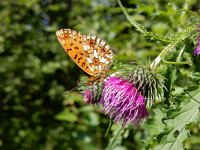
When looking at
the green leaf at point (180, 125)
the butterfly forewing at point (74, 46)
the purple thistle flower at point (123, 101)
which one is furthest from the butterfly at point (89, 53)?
the green leaf at point (180, 125)

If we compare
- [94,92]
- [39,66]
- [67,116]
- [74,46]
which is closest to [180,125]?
[94,92]

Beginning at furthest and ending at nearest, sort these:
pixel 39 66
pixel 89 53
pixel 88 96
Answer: pixel 39 66 < pixel 88 96 < pixel 89 53

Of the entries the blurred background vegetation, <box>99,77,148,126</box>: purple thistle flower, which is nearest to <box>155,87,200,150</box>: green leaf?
<box>99,77,148,126</box>: purple thistle flower

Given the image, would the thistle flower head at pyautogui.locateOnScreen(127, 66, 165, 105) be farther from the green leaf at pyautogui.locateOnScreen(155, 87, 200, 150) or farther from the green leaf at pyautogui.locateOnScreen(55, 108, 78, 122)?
the green leaf at pyautogui.locateOnScreen(55, 108, 78, 122)

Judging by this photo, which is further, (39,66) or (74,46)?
(39,66)

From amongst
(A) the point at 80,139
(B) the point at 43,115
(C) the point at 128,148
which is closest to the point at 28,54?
(B) the point at 43,115

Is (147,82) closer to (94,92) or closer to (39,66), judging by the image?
(94,92)

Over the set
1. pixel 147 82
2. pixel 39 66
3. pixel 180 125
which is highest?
pixel 147 82
